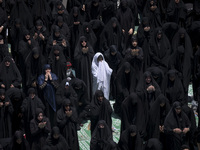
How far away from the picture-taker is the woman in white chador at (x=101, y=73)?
A: 46.0ft

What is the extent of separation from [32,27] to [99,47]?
191cm

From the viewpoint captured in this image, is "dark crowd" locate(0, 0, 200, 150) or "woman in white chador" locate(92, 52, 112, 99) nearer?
"dark crowd" locate(0, 0, 200, 150)

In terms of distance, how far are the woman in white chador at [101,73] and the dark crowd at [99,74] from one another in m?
0.02

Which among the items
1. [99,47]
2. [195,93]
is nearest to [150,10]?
[99,47]

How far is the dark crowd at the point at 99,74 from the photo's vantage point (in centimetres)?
1191

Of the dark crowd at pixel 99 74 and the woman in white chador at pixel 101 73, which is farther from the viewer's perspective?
the woman in white chador at pixel 101 73

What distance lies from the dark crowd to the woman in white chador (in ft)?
0.08

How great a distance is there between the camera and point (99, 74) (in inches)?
552

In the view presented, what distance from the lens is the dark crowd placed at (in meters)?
11.9

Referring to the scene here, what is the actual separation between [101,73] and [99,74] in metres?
0.06

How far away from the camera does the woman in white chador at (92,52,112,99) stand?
14016 millimetres

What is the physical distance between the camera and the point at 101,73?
1401 centimetres

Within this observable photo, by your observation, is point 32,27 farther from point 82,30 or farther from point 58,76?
point 58,76

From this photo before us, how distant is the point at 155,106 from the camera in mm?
12328
